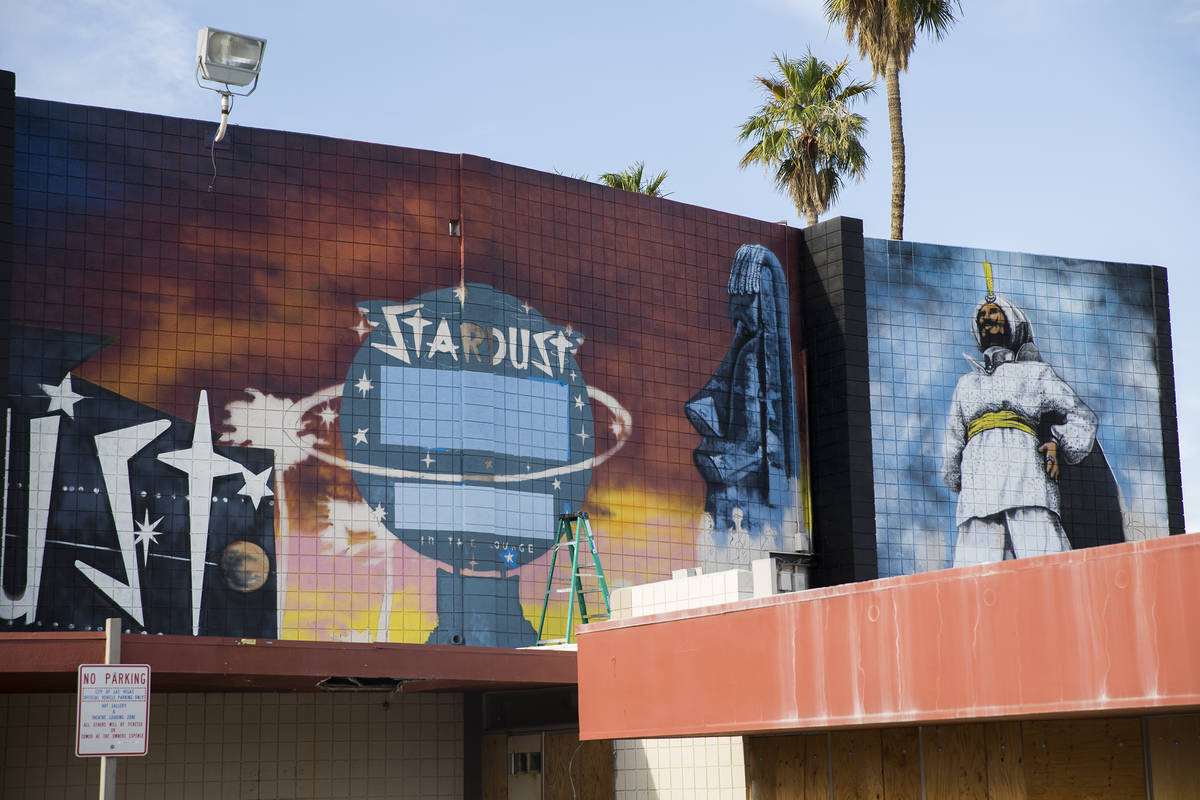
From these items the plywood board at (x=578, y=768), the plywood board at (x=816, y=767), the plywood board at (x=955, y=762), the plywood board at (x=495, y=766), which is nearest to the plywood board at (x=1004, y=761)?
the plywood board at (x=955, y=762)

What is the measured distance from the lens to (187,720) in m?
21.5

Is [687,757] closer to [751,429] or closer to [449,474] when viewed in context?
[449,474]

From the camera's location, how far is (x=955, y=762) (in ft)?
46.9

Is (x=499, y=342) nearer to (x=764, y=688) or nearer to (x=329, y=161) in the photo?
(x=329, y=161)

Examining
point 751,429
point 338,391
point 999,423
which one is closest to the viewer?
point 338,391

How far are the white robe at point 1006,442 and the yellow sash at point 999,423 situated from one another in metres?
0.08

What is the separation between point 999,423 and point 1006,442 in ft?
1.47

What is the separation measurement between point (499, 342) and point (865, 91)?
15.6m

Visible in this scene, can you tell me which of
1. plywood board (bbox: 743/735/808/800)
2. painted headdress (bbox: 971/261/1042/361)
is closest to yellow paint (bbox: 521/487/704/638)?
painted headdress (bbox: 971/261/1042/361)

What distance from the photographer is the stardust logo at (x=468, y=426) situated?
85.7ft

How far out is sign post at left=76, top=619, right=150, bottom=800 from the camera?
10.7 m

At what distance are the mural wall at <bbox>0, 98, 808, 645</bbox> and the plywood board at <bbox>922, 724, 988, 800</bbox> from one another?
1278 centimetres

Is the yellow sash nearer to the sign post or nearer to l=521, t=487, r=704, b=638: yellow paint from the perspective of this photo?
l=521, t=487, r=704, b=638: yellow paint

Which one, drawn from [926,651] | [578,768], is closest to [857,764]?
[926,651]
